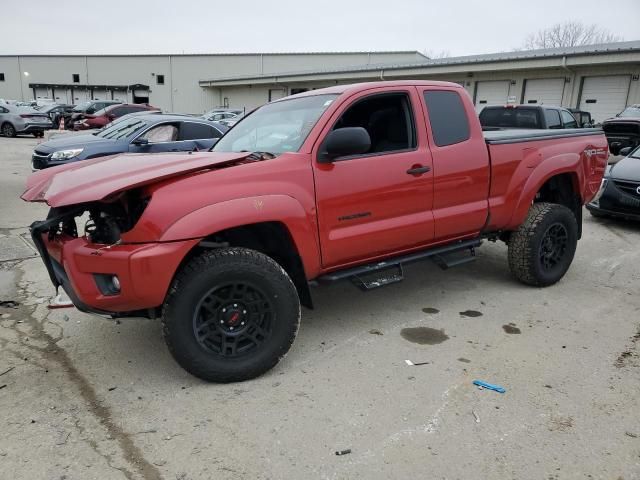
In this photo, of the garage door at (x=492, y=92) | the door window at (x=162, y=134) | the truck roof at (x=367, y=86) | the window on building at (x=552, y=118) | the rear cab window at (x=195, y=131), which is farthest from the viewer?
the garage door at (x=492, y=92)

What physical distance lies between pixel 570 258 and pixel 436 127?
2.27 meters

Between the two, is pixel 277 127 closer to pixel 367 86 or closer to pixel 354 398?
pixel 367 86

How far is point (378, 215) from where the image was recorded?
3.79m

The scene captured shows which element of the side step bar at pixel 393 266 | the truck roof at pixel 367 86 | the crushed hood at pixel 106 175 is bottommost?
the side step bar at pixel 393 266

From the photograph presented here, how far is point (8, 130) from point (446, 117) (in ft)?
78.9

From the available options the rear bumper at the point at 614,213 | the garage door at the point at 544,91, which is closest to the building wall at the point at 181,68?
the garage door at the point at 544,91

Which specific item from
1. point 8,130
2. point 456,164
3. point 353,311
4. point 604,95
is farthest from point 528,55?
point 8,130

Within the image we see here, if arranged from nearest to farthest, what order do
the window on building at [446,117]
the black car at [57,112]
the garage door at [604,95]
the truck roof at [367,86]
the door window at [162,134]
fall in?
the truck roof at [367,86] → the window on building at [446,117] → the door window at [162,134] → the garage door at [604,95] → the black car at [57,112]

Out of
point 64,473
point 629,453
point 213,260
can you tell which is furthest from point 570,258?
point 64,473

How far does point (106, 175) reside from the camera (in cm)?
315

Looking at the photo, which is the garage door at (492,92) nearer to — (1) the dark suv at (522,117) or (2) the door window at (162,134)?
(1) the dark suv at (522,117)

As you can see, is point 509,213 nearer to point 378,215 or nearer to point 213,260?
point 378,215

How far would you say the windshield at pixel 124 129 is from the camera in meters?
10.1

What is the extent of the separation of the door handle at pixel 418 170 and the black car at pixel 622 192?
17.5 ft
